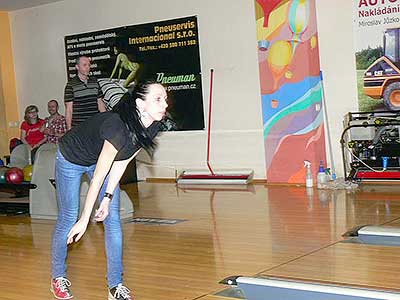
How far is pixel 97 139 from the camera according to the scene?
3457 mm

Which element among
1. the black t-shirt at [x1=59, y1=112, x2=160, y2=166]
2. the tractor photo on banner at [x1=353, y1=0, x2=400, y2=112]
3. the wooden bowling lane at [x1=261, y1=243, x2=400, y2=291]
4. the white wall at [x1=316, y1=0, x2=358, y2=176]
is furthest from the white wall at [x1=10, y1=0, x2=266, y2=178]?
the black t-shirt at [x1=59, y1=112, x2=160, y2=166]

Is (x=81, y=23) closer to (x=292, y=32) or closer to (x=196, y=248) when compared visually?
(x=292, y=32)

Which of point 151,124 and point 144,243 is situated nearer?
point 151,124

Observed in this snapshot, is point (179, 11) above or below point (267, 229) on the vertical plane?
above

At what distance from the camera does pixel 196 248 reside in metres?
5.09

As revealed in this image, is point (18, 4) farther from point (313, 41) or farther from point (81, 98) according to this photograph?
point (313, 41)

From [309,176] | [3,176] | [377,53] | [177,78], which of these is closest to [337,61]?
[377,53]

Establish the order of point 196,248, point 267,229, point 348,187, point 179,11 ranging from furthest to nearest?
1. point 179,11
2. point 348,187
3. point 267,229
4. point 196,248

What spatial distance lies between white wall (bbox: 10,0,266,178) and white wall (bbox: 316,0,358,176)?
938mm

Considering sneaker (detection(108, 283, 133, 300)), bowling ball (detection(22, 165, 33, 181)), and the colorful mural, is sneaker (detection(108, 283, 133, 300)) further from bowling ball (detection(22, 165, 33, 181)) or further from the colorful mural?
the colorful mural

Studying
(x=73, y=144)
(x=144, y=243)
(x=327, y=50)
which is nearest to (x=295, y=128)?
(x=327, y=50)

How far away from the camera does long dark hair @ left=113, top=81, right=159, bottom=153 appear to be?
3.33 m

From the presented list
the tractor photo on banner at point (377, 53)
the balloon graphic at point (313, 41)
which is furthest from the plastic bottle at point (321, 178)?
the balloon graphic at point (313, 41)

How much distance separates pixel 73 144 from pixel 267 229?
2449mm
